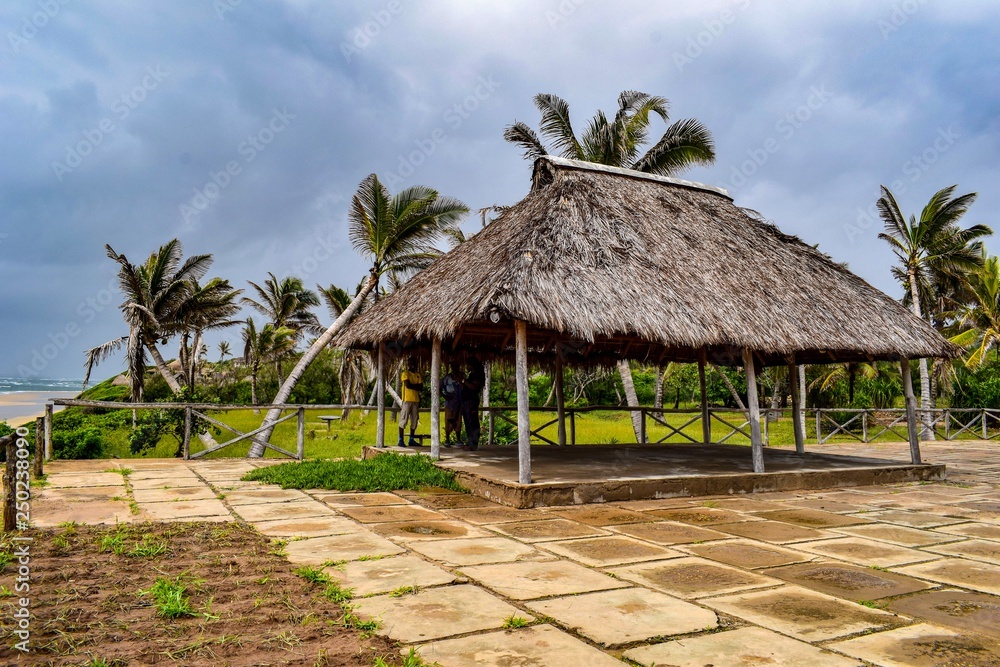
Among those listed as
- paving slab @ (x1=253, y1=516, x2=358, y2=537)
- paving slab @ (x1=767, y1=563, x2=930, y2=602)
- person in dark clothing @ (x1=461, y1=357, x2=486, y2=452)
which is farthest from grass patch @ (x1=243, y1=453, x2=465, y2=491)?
paving slab @ (x1=767, y1=563, x2=930, y2=602)

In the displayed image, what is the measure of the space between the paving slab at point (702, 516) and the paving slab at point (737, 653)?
9.69ft

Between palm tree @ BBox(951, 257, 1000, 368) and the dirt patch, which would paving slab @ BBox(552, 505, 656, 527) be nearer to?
the dirt patch

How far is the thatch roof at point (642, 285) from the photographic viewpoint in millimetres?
7129

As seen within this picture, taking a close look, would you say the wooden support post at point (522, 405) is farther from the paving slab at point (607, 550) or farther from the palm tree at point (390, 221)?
the palm tree at point (390, 221)

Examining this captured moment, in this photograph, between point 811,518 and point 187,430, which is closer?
point 811,518

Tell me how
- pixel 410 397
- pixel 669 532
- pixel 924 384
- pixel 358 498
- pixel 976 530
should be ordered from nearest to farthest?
pixel 669 532 < pixel 976 530 < pixel 358 498 < pixel 410 397 < pixel 924 384

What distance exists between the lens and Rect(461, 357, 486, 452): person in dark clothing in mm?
10430

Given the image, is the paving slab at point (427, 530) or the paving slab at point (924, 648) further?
the paving slab at point (427, 530)

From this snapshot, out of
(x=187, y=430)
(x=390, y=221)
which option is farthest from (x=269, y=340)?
(x=187, y=430)

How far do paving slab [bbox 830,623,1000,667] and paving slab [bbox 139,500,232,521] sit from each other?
474cm

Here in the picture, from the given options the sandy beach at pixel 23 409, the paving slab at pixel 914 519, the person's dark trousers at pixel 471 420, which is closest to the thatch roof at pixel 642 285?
the person's dark trousers at pixel 471 420

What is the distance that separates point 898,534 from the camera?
209 inches

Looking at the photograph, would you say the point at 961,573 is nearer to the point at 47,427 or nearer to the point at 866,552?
the point at 866,552

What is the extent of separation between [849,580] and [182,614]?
361cm
